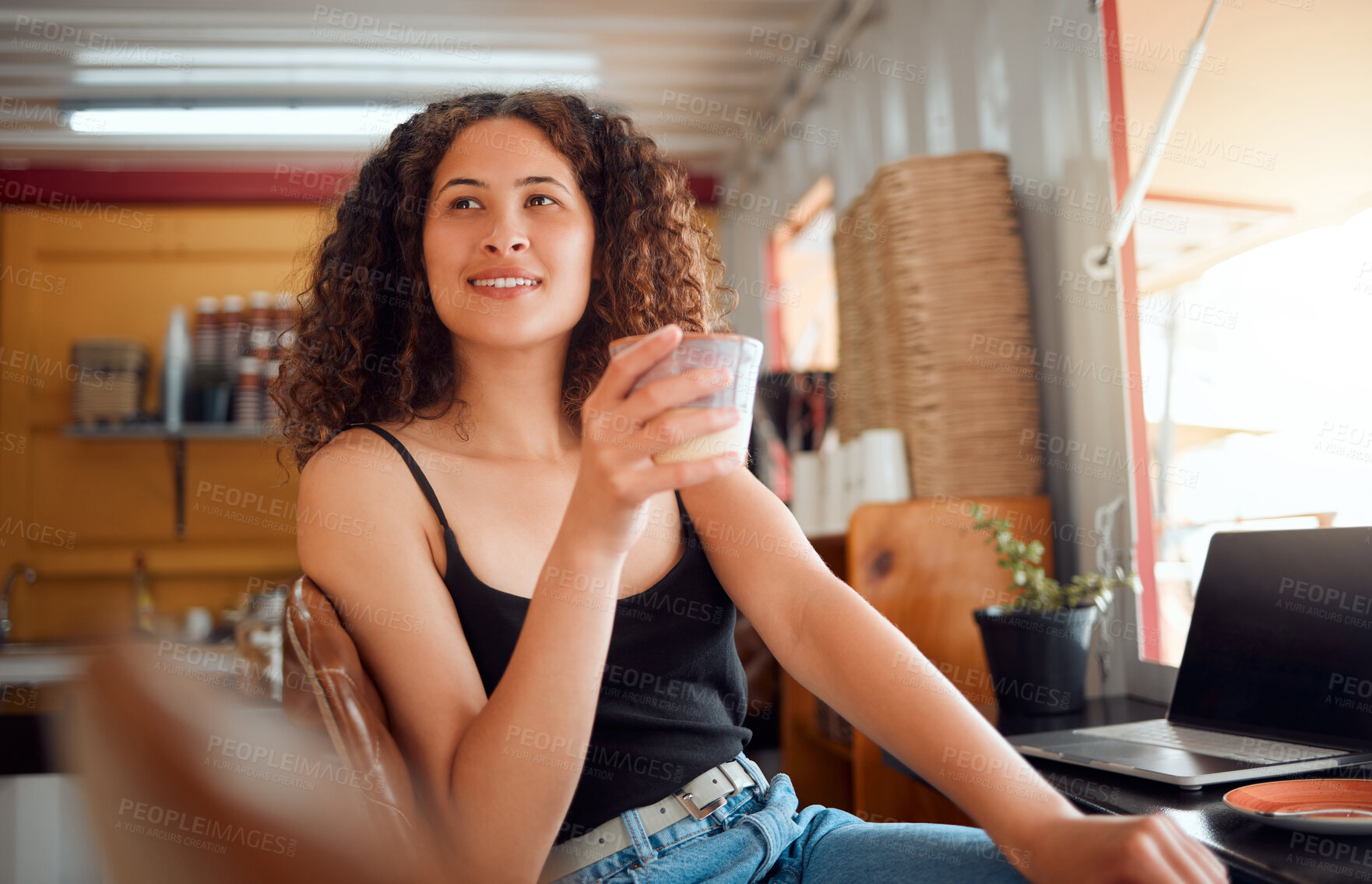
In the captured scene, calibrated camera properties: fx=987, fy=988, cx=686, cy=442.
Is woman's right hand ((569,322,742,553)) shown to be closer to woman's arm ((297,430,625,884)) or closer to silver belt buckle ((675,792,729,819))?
woman's arm ((297,430,625,884))

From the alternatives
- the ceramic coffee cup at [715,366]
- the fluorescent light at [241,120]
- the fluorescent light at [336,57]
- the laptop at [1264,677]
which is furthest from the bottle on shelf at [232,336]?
the ceramic coffee cup at [715,366]

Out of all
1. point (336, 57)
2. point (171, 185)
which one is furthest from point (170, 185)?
point (336, 57)

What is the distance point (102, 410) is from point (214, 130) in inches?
69.2

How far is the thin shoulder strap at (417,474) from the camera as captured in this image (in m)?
1.26

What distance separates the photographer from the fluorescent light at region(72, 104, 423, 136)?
5336 millimetres

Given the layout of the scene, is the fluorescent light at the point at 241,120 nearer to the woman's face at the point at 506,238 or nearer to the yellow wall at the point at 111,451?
the yellow wall at the point at 111,451

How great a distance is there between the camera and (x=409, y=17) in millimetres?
4484

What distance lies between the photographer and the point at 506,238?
1.33m

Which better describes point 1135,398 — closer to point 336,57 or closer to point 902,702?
point 902,702

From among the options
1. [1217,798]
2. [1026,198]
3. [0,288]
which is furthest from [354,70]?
[1217,798]

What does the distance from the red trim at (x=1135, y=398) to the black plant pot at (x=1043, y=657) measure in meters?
0.32

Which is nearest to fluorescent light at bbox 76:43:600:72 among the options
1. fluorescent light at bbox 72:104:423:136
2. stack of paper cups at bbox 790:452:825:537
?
fluorescent light at bbox 72:104:423:136

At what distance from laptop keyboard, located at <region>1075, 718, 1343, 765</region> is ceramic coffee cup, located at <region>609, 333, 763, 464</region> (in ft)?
3.31

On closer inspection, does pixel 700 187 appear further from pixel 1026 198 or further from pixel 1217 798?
pixel 1217 798
